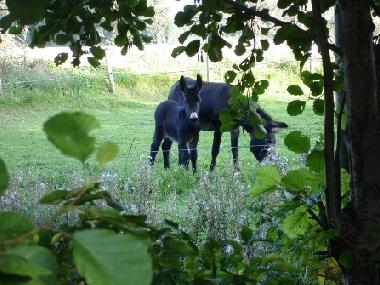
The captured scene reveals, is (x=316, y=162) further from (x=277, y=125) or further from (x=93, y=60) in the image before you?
(x=277, y=125)

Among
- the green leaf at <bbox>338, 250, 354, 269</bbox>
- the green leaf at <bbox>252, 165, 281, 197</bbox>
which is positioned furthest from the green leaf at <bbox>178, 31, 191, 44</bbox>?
the green leaf at <bbox>338, 250, 354, 269</bbox>

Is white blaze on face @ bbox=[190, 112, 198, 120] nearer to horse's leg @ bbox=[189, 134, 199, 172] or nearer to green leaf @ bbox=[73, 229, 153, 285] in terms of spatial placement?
horse's leg @ bbox=[189, 134, 199, 172]

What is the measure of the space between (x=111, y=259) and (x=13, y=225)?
86 millimetres

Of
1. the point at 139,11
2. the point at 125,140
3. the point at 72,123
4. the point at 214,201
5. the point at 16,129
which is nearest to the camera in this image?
the point at 72,123

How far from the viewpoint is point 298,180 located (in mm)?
966

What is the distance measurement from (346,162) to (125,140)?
26.9ft

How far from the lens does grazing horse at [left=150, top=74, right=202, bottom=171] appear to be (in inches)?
299

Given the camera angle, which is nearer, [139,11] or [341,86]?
[341,86]

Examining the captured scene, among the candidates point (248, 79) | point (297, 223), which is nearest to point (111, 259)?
point (297, 223)

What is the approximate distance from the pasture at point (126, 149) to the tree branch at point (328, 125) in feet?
0.69

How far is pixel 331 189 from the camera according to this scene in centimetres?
93

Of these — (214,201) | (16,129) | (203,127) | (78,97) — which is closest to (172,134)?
(203,127)

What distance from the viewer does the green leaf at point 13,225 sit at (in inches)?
13.1

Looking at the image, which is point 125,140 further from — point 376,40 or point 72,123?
point 72,123
